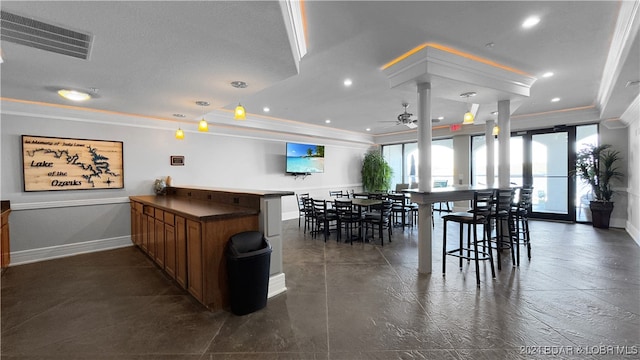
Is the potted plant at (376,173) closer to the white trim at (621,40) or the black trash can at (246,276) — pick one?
the white trim at (621,40)

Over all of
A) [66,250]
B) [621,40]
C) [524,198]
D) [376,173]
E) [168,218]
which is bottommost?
[66,250]

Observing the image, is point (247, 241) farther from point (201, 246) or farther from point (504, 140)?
point (504, 140)

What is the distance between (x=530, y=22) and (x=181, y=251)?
4.34 m

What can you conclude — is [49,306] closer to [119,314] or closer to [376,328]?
[119,314]

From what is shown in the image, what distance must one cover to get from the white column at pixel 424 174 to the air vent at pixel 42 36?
3586 mm

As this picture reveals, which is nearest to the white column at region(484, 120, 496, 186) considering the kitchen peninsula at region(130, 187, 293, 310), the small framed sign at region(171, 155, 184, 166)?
the kitchen peninsula at region(130, 187, 293, 310)

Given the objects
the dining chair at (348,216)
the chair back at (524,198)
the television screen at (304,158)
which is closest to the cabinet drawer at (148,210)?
the dining chair at (348,216)

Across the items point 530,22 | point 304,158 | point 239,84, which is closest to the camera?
point 530,22

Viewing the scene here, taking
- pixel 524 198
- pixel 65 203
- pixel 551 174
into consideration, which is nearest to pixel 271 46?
pixel 524 198

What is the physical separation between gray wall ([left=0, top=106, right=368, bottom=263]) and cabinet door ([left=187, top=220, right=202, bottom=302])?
126 inches

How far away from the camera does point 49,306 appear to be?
2.84m

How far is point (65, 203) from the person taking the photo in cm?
459

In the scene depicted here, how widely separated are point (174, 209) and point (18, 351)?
1.58 m

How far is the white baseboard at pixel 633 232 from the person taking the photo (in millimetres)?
4886
